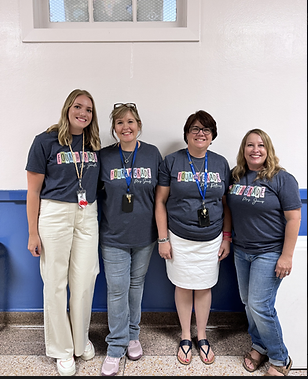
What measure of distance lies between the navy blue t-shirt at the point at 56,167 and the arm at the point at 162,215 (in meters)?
0.44

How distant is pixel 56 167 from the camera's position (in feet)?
5.52

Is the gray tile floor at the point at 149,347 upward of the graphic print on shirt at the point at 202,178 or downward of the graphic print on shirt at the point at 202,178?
downward

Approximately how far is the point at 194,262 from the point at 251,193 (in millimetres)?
572

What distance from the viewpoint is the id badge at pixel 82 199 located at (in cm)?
170

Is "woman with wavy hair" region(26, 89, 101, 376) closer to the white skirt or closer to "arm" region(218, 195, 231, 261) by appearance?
the white skirt

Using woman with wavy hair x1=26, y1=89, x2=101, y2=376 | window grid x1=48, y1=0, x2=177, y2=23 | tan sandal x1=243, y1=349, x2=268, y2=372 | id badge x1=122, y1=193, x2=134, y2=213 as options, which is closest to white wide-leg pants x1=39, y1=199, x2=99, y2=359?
woman with wavy hair x1=26, y1=89, x2=101, y2=376

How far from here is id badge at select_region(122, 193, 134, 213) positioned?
5.71 ft

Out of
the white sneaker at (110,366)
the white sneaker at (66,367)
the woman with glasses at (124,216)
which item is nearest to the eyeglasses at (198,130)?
the woman with glasses at (124,216)

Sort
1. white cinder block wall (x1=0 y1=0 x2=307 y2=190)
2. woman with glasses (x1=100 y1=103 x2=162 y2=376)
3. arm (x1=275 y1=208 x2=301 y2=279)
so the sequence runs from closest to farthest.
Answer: arm (x1=275 y1=208 x2=301 y2=279) < woman with glasses (x1=100 y1=103 x2=162 y2=376) < white cinder block wall (x1=0 y1=0 x2=307 y2=190)

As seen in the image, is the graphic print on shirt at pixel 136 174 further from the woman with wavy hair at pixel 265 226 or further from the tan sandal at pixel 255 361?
the tan sandal at pixel 255 361

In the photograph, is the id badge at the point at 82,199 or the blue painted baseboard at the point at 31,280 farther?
the blue painted baseboard at the point at 31,280

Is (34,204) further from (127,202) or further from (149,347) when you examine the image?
(149,347)

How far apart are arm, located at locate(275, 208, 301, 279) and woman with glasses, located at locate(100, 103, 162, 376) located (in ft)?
2.61

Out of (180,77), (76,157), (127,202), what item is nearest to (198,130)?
(180,77)
